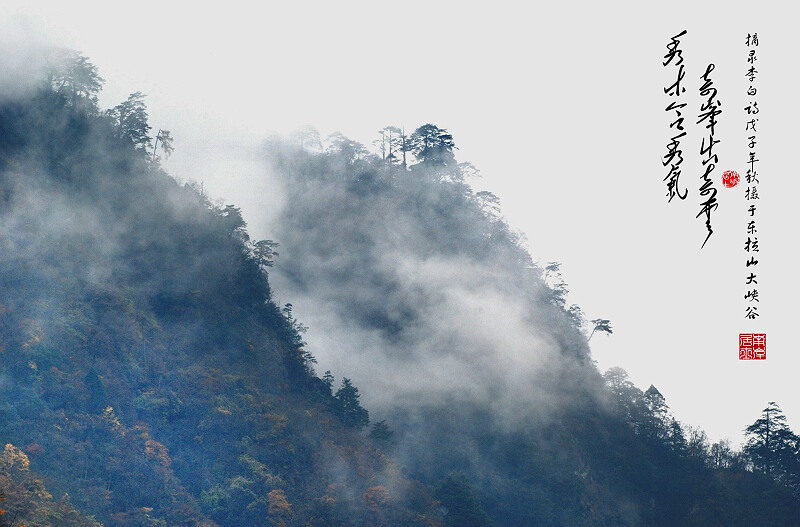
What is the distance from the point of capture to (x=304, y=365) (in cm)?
8775

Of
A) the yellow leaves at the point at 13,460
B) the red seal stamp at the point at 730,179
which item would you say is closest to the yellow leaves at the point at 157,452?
the yellow leaves at the point at 13,460

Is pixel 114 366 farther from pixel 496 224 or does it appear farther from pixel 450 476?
pixel 496 224

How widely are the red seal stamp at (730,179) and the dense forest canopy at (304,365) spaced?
45.0 m

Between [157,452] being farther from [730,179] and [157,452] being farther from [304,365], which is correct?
[730,179]

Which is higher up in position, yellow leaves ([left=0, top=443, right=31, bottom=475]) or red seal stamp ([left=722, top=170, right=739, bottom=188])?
red seal stamp ([left=722, top=170, right=739, bottom=188])

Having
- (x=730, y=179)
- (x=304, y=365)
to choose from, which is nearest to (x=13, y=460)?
(x=304, y=365)

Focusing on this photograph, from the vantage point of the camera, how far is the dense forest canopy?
6675 cm

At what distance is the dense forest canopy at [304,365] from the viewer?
66.8 meters

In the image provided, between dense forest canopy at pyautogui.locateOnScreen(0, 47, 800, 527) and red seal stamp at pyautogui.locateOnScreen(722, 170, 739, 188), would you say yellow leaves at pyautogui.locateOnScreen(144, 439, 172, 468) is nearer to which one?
dense forest canopy at pyautogui.locateOnScreen(0, 47, 800, 527)

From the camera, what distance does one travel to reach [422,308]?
339 feet

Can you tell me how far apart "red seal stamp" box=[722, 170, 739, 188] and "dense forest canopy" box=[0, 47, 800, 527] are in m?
45.0

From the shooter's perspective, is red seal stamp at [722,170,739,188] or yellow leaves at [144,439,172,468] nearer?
red seal stamp at [722,170,739,188]

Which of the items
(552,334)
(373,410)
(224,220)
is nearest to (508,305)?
(552,334)

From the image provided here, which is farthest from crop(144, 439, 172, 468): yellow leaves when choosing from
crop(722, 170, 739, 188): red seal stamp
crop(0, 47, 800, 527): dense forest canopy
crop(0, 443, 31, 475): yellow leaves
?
crop(722, 170, 739, 188): red seal stamp
